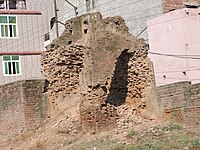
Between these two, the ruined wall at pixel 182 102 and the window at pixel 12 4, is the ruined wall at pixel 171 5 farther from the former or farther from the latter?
the window at pixel 12 4

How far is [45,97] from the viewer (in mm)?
22266

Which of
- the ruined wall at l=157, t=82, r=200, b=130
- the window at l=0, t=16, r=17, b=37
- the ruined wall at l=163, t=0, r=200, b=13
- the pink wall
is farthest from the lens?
the window at l=0, t=16, r=17, b=37

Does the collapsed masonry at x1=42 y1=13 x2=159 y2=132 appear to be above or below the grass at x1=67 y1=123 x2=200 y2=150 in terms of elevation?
above

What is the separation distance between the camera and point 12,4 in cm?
3544

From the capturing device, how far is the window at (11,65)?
33469 mm

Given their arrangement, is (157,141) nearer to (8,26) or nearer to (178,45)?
(178,45)

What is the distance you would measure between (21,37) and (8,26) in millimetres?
1002

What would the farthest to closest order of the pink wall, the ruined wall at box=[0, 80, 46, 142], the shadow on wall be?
the pink wall → the ruined wall at box=[0, 80, 46, 142] → the shadow on wall

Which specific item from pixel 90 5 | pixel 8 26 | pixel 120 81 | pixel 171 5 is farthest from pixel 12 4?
pixel 120 81

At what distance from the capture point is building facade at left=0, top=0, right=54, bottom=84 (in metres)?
33.4

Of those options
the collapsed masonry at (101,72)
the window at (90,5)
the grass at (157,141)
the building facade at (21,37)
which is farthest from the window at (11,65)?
the grass at (157,141)

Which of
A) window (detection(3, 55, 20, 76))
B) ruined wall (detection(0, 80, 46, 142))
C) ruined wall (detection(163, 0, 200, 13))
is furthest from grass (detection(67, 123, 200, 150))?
window (detection(3, 55, 20, 76))

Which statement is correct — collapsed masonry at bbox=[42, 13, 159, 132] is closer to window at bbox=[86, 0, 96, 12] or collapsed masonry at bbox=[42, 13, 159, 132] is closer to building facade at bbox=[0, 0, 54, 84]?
window at bbox=[86, 0, 96, 12]

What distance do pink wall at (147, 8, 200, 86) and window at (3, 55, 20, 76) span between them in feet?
37.1
